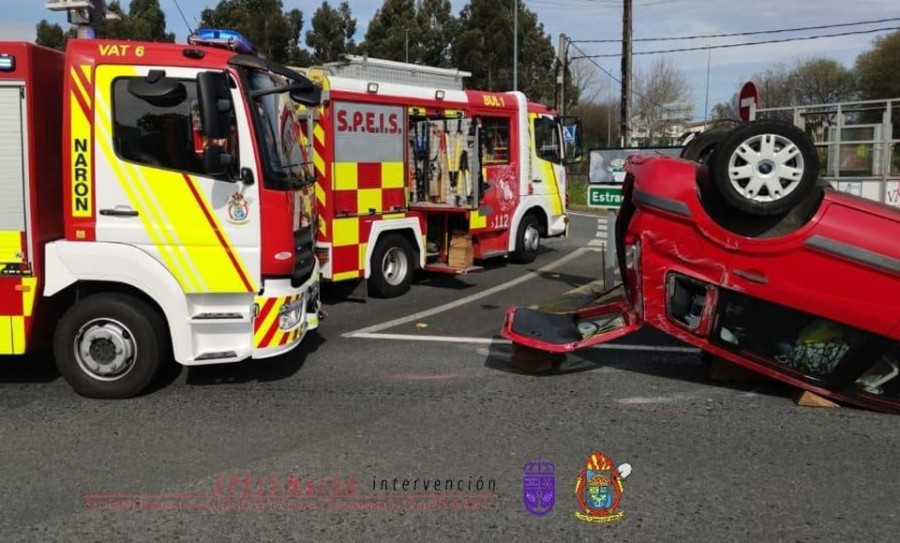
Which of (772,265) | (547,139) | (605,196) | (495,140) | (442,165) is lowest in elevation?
(772,265)

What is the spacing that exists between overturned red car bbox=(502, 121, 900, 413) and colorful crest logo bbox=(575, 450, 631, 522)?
1535 millimetres

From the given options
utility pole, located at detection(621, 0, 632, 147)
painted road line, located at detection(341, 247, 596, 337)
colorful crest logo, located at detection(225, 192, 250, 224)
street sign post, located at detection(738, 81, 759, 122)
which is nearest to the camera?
colorful crest logo, located at detection(225, 192, 250, 224)

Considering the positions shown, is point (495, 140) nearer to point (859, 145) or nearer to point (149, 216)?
point (149, 216)

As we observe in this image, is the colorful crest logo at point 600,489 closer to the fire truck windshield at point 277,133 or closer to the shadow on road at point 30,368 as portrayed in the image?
the fire truck windshield at point 277,133

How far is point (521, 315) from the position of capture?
6.47 m

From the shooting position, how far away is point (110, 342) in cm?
523

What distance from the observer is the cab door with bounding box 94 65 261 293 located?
16.6 ft

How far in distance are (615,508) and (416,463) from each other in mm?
1150

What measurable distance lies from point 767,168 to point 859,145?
11730 millimetres

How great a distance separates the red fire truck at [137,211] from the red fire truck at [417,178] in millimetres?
3161

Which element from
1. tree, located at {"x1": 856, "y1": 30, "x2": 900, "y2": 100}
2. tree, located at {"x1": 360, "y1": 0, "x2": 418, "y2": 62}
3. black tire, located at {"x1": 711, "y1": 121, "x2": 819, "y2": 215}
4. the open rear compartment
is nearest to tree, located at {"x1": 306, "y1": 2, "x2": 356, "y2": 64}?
tree, located at {"x1": 360, "y1": 0, "x2": 418, "y2": 62}

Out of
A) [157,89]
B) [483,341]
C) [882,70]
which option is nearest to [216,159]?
[157,89]

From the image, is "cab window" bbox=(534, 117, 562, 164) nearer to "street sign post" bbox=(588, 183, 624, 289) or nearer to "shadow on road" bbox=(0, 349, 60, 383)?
"street sign post" bbox=(588, 183, 624, 289)

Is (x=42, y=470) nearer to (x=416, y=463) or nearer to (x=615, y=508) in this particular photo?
(x=416, y=463)
